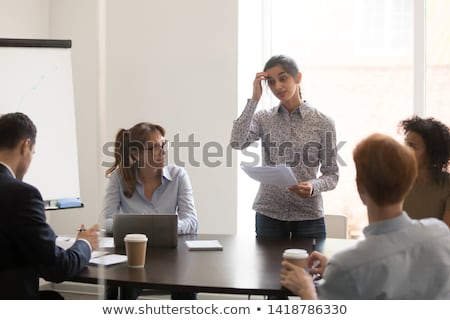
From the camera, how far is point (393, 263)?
1.29m

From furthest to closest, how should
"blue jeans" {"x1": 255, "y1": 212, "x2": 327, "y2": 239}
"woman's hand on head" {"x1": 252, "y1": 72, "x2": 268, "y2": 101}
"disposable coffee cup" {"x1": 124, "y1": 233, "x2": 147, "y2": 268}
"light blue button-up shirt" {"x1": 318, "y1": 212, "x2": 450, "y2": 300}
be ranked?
"woman's hand on head" {"x1": 252, "y1": 72, "x2": 268, "y2": 101}, "blue jeans" {"x1": 255, "y1": 212, "x2": 327, "y2": 239}, "disposable coffee cup" {"x1": 124, "y1": 233, "x2": 147, "y2": 268}, "light blue button-up shirt" {"x1": 318, "y1": 212, "x2": 450, "y2": 300}

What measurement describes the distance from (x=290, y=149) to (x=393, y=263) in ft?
4.23

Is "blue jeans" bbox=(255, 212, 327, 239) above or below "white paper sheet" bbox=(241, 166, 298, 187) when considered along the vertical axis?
below

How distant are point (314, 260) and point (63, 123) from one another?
1.30 m

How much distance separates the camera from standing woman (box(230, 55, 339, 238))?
2.48 meters

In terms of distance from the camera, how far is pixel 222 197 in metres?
3.51

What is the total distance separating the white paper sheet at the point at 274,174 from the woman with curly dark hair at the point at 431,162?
1.80 ft

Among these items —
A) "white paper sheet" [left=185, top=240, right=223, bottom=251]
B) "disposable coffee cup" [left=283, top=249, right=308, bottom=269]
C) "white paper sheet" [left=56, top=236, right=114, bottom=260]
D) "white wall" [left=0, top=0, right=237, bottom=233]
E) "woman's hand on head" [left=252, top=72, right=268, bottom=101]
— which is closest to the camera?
"disposable coffee cup" [left=283, top=249, right=308, bottom=269]

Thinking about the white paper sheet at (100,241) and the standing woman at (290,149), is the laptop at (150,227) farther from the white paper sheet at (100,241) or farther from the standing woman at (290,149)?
the standing woman at (290,149)

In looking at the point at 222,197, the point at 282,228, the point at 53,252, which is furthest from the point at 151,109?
the point at 53,252

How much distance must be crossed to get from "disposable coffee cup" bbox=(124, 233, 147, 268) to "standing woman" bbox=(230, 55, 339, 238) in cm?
81

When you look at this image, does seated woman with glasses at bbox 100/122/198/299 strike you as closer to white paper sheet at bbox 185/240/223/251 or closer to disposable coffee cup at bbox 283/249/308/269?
white paper sheet at bbox 185/240/223/251

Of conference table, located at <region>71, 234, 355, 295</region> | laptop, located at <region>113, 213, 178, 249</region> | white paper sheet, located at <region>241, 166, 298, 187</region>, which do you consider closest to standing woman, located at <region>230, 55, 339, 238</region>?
white paper sheet, located at <region>241, 166, 298, 187</region>

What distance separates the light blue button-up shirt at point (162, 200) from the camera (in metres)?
2.50
